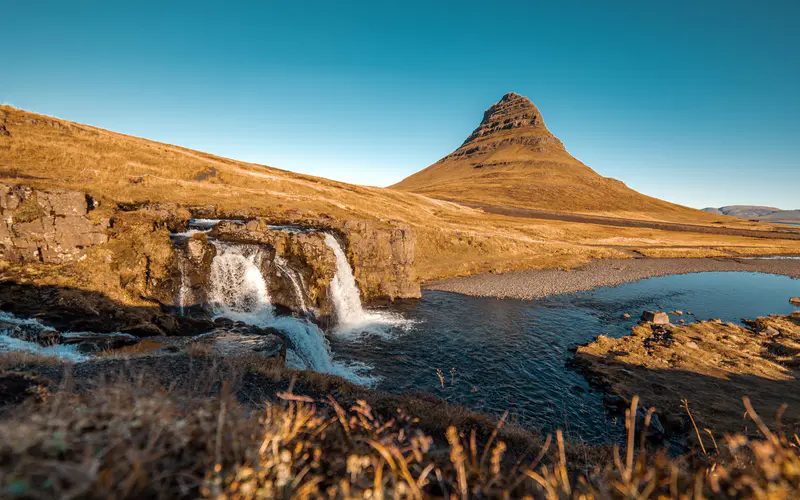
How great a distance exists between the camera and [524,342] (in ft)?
76.3

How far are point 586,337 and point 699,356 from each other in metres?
6.31

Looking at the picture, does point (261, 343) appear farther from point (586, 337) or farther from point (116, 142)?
point (116, 142)

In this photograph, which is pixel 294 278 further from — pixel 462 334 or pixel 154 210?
pixel 462 334

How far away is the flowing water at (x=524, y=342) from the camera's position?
1572 cm

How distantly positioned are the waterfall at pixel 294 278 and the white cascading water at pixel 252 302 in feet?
4.27

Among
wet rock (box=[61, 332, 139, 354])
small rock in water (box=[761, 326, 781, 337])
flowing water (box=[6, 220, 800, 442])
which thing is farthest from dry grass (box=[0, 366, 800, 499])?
small rock in water (box=[761, 326, 781, 337])

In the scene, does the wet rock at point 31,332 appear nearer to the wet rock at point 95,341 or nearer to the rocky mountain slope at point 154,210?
the wet rock at point 95,341

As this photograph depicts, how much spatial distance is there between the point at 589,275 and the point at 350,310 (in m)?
35.2

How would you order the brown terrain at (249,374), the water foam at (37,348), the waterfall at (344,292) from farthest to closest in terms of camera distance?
the waterfall at (344,292)
the water foam at (37,348)
the brown terrain at (249,374)

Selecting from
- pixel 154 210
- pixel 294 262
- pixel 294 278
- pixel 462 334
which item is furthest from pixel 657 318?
pixel 154 210

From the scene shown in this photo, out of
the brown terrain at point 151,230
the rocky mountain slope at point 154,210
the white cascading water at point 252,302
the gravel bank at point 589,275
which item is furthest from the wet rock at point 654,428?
the rocky mountain slope at point 154,210

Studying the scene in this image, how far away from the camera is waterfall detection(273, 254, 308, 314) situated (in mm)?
24919

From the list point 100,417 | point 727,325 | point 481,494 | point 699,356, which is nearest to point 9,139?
point 100,417

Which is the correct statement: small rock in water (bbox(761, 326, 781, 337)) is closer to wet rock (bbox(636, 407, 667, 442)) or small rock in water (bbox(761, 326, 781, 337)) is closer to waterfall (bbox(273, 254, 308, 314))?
wet rock (bbox(636, 407, 667, 442))
